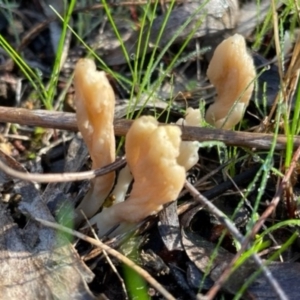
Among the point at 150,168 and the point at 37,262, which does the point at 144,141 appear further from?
the point at 37,262

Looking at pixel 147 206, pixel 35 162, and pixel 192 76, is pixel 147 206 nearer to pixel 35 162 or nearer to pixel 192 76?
pixel 35 162

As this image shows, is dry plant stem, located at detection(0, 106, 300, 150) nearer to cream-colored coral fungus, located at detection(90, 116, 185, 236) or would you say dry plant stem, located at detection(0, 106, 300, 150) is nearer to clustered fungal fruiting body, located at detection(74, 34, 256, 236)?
clustered fungal fruiting body, located at detection(74, 34, 256, 236)

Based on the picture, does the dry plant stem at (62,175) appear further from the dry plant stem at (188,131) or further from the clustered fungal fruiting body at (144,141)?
the dry plant stem at (188,131)

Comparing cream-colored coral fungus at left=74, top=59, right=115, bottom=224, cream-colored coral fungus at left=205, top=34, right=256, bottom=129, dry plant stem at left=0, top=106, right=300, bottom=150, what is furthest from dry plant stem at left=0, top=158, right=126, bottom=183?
cream-colored coral fungus at left=205, top=34, right=256, bottom=129

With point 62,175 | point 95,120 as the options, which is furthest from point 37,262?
point 95,120

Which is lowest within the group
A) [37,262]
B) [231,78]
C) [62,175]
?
[37,262]

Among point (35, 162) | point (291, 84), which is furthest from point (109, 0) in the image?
point (291, 84)
